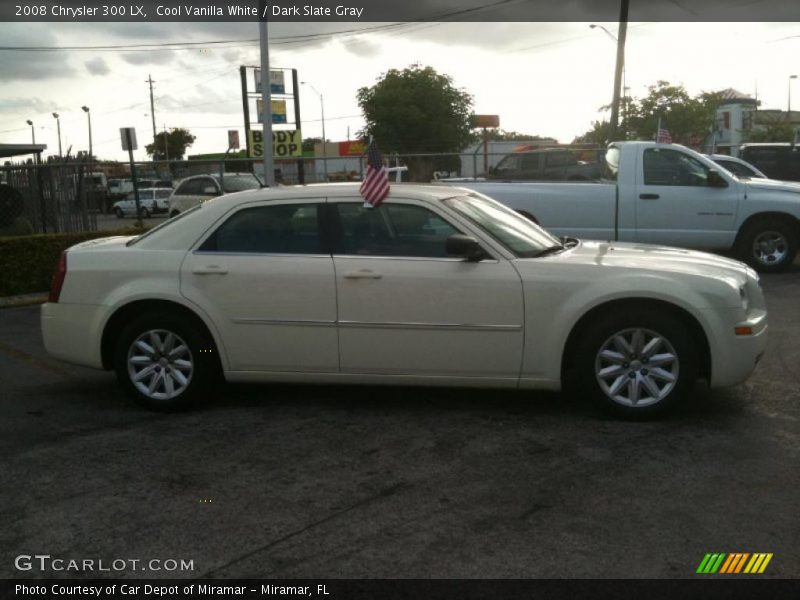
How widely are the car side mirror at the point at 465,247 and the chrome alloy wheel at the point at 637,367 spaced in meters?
0.97

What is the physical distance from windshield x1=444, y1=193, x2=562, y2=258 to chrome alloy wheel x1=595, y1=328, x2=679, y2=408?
0.82m

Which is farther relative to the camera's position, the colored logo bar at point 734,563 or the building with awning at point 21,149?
the building with awning at point 21,149

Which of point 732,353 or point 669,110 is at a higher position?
point 669,110

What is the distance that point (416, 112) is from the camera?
4728 cm

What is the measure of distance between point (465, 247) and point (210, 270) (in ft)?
5.67

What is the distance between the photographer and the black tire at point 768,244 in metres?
13.2

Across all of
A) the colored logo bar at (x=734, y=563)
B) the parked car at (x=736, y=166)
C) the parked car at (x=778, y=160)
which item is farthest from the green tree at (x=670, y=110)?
the colored logo bar at (x=734, y=563)

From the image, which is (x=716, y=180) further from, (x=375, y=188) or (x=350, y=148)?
(x=350, y=148)

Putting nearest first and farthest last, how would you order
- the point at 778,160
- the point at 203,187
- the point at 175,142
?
1. the point at 778,160
2. the point at 203,187
3. the point at 175,142

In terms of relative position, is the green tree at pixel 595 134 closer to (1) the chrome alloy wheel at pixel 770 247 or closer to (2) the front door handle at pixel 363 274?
(1) the chrome alloy wheel at pixel 770 247

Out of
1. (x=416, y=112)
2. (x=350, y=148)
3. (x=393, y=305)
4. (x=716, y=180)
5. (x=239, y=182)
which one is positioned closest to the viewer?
(x=393, y=305)

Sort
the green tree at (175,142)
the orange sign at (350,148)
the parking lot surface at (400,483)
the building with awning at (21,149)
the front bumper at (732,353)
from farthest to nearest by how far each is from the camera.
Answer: the green tree at (175,142) → the orange sign at (350,148) → the building with awning at (21,149) → the front bumper at (732,353) → the parking lot surface at (400,483)

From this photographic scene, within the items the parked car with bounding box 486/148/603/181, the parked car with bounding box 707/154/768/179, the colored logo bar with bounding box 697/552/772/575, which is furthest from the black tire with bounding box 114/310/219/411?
the parked car with bounding box 707/154/768/179

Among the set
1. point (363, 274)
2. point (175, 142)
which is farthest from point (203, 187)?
point (175, 142)
